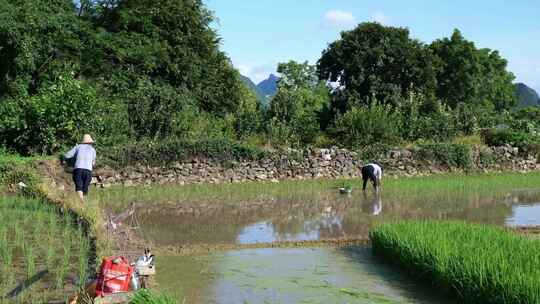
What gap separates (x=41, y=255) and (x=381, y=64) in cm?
2654

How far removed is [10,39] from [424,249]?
14.9m

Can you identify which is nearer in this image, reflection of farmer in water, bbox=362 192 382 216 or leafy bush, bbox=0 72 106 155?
reflection of farmer in water, bbox=362 192 382 216

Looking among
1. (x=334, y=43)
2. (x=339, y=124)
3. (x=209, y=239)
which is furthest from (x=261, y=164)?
(x=334, y=43)

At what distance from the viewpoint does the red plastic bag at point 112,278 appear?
15.8 feet

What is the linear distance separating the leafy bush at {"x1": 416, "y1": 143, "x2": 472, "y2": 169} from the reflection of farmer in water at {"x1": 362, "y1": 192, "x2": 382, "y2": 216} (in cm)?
643

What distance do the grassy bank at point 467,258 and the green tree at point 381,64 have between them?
23.4 metres

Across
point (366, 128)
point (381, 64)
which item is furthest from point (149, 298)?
point (381, 64)

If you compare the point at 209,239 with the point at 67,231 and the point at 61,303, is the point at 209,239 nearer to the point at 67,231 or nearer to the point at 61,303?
the point at 67,231

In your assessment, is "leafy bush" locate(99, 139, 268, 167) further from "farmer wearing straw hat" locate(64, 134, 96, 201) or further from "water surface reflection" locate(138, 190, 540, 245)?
"farmer wearing straw hat" locate(64, 134, 96, 201)

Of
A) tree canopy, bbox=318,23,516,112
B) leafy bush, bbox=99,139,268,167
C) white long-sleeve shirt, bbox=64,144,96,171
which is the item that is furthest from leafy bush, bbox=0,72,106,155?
tree canopy, bbox=318,23,516,112

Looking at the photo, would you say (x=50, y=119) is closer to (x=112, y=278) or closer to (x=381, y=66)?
(x=112, y=278)

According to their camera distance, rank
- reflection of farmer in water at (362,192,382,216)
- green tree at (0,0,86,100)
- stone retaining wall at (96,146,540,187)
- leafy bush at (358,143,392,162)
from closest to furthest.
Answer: reflection of farmer in water at (362,192,382,216) → stone retaining wall at (96,146,540,187) → green tree at (0,0,86,100) → leafy bush at (358,143,392,162)

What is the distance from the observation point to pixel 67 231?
8.09 m

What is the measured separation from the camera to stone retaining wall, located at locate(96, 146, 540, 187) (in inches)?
644
